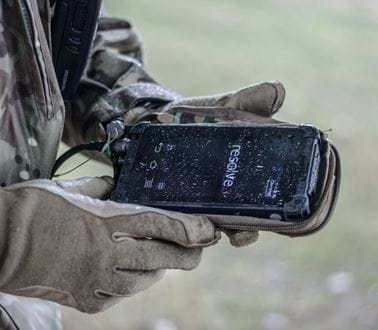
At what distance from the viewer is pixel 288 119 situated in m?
2.97

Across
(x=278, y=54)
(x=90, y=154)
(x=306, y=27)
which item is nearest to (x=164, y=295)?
(x=90, y=154)

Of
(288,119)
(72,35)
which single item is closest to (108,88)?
(72,35)

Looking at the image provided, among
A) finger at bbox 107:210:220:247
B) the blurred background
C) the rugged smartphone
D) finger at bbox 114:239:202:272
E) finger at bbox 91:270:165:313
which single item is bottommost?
the blurred background

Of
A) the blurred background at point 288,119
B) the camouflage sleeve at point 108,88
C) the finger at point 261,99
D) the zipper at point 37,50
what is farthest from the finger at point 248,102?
the blurred background at point 288,119

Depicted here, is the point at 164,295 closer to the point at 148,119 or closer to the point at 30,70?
the point at 148,119

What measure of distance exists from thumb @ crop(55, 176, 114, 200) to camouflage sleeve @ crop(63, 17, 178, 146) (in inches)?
8.0

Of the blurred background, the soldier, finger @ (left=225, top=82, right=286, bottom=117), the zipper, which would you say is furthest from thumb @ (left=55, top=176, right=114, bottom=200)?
the blurred background

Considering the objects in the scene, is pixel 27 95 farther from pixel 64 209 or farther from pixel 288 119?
pixel 288 119

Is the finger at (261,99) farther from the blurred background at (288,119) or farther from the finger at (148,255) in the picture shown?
the blurred background at (288,119)

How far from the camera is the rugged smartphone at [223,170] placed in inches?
38.6

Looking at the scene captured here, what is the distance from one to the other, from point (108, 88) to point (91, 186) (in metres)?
0.35

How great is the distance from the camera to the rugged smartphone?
98 cm

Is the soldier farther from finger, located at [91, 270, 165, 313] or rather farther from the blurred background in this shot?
the blurred background

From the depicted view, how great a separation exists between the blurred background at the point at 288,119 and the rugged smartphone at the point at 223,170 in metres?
1.12
